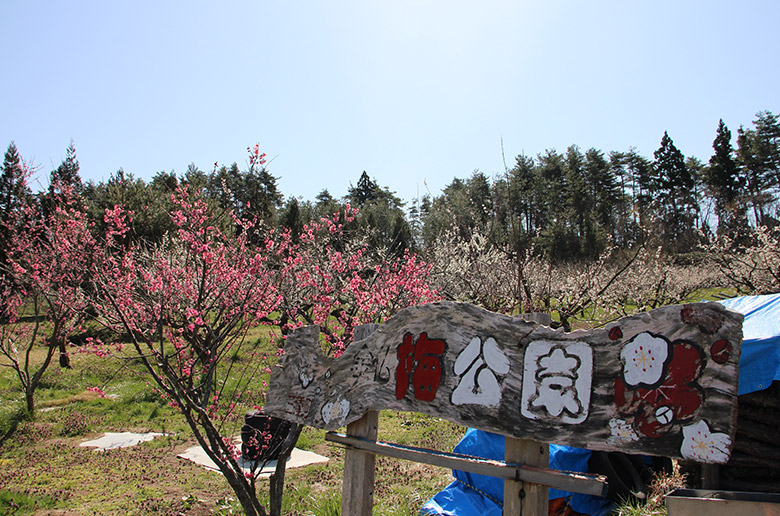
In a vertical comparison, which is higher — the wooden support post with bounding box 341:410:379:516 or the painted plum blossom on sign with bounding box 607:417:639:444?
the painted plum blossom on sign with bounding box 607:417:639:444

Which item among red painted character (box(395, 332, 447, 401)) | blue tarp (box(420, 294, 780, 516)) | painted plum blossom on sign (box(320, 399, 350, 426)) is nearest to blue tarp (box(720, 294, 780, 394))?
blue tarp (box(420, 294, 780, 516))

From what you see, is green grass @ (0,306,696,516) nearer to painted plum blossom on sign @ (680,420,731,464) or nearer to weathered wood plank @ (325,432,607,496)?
weathered wood plank @ (325,432,607,496)

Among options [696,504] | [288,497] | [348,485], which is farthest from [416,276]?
[696,504]

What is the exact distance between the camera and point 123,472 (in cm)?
634

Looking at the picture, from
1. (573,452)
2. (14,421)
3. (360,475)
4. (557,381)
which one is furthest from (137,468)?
(557,381)

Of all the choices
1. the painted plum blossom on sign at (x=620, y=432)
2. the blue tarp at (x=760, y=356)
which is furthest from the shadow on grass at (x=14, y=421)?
the blue tarp at (x=760, y=356)

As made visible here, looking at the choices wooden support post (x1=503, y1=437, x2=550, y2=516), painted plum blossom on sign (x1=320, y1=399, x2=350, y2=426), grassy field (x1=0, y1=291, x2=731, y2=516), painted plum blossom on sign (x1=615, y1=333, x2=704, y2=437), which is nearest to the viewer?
painted plum blossom on sign (x1=615, y1=333, x2=704, y2=437)

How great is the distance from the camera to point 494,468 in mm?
2428

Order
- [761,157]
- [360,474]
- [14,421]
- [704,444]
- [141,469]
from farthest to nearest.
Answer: [761,157] < [14,421] < [141,469] < [360,474] < [704,444]

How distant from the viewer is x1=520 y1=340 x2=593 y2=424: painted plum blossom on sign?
7.30 feet

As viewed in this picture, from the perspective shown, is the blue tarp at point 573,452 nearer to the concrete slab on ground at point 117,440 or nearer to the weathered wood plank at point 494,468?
the weathered wood plank at point 494,468

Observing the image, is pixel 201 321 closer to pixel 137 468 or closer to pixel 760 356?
pixel 137 468

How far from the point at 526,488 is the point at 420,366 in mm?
825

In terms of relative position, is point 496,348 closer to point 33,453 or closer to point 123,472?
point 123,472
